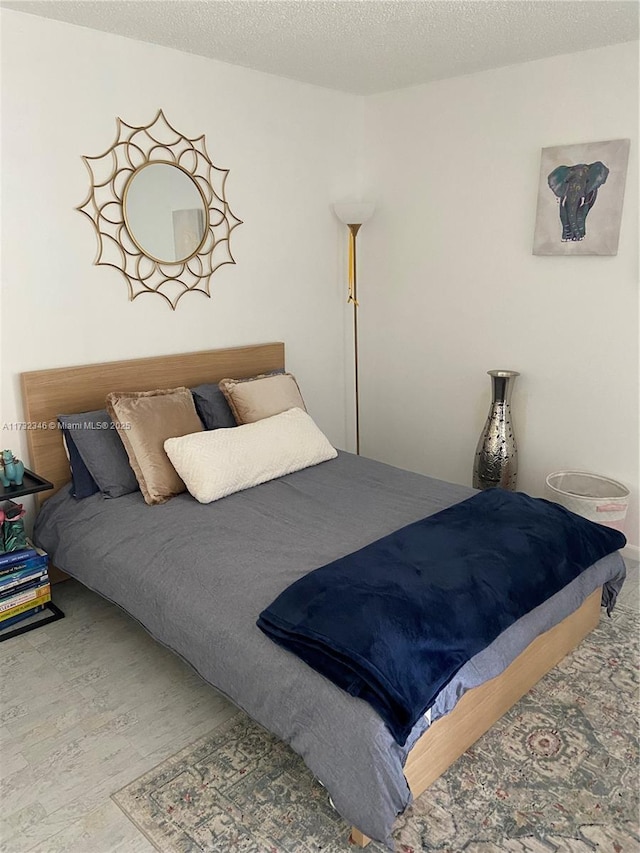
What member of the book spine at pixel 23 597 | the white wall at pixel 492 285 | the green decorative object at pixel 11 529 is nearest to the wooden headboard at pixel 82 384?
the green decorative object at pixel 11 529

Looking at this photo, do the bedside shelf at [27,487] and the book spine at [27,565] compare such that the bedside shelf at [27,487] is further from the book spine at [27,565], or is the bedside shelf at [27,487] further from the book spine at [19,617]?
the book spine at [19,617]

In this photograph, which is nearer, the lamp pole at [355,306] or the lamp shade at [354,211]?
the lamp shade at [354,211]

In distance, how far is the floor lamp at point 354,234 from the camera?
398 cm

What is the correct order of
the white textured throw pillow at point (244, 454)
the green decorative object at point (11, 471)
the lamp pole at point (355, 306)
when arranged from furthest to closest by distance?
the lamp pole at point (355, 306) → the white textured throw pillow at point (244, 454) → the green decorative object at point (11, 471)

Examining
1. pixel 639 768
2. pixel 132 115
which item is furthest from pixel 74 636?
pixel 132 115

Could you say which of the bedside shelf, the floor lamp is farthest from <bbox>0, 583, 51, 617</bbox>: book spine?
the floor lamp

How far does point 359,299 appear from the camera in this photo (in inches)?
173

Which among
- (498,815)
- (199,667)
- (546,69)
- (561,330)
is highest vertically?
(546,69)

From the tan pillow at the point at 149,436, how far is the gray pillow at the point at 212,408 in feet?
0.85

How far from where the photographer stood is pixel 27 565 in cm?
283

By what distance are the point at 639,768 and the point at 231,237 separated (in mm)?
3001

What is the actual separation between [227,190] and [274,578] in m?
2.24

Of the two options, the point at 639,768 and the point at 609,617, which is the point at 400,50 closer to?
the point at 609,617

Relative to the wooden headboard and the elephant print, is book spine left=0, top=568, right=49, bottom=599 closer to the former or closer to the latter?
the wooden headboard
